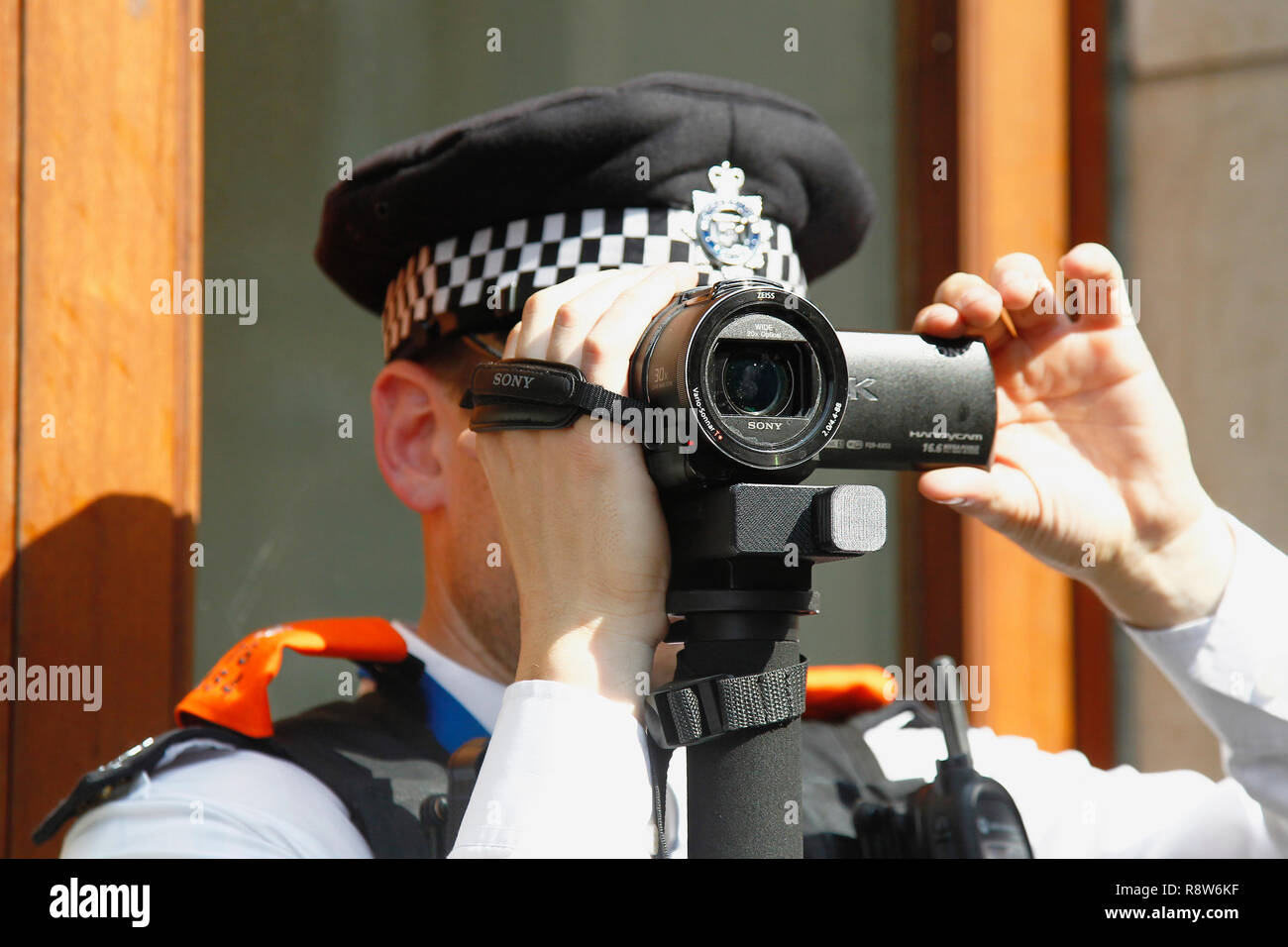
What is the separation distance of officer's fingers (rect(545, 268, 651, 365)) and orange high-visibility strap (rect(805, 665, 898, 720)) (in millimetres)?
569

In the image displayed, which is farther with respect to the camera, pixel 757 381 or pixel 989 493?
pixel 989 493

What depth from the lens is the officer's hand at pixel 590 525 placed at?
0.83m

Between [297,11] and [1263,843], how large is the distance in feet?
4.75

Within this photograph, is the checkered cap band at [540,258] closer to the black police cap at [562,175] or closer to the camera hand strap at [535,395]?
the black police cap at [562,175]

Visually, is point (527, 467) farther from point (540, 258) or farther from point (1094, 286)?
point (1094, 286)

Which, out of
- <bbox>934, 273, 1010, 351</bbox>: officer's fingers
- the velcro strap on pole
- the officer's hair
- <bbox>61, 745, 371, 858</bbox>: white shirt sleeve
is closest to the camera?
the velcro strap on pole

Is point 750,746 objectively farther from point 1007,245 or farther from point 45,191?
point 1007,245

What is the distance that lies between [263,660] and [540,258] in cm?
44

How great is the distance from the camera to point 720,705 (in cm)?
77

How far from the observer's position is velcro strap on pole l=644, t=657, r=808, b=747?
77cm

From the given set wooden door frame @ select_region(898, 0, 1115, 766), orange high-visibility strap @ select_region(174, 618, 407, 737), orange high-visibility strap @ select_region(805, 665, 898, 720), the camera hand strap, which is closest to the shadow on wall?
orange high-visibility strap @ select_region(174, 618, 407, 737)

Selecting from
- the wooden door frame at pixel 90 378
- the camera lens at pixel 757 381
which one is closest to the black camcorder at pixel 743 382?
the camera lens at pixel 757 381

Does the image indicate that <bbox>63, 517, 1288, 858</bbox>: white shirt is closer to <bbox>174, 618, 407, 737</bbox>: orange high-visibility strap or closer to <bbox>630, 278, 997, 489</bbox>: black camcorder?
<bbox>174, 618, 407, 737</bbox>: orange high-visibility strap

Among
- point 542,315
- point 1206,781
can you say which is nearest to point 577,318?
point 542,315
